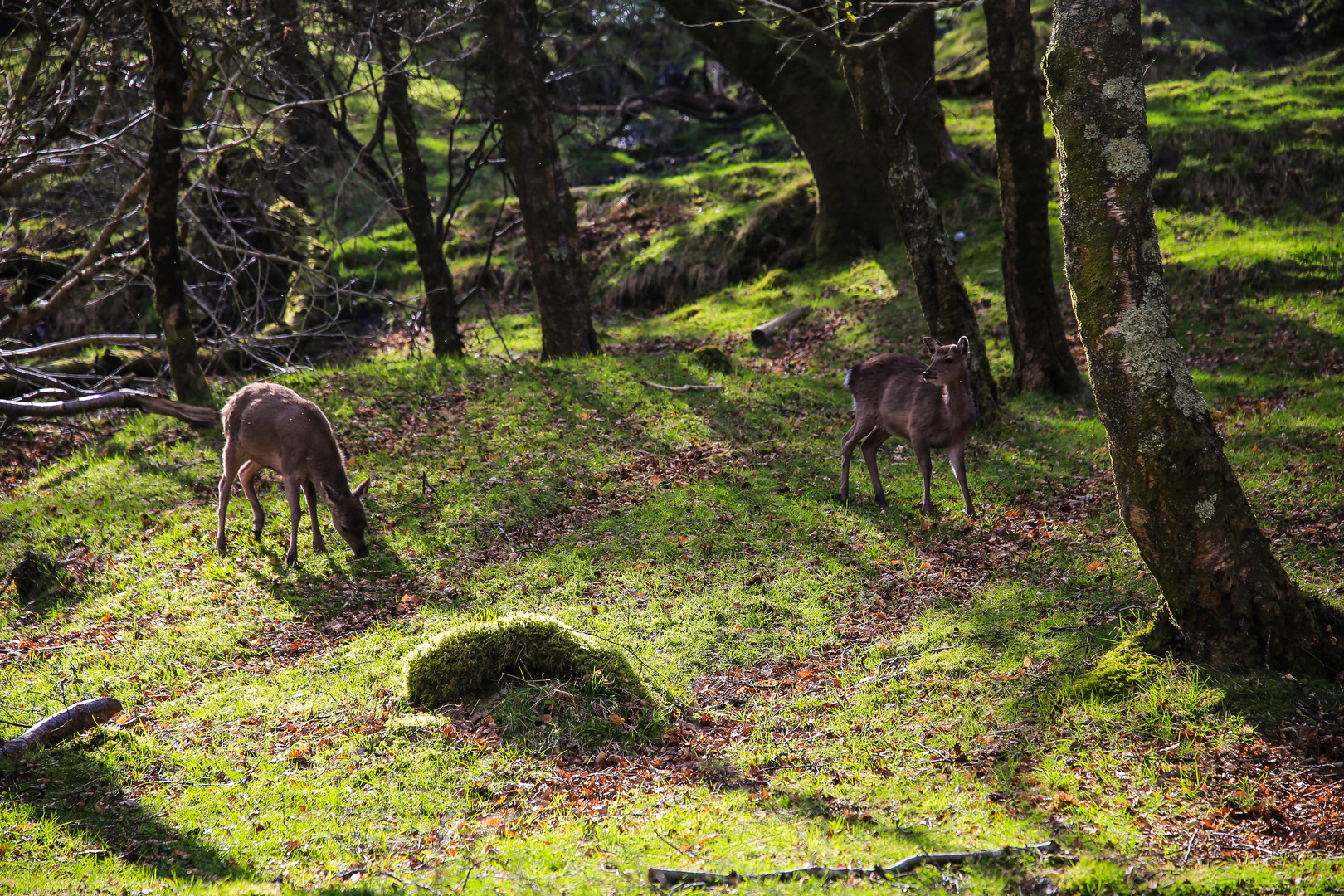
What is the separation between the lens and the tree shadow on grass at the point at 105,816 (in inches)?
192

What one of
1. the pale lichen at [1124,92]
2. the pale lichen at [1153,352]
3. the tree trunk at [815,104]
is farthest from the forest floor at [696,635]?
the pale lichen at [1124,92]

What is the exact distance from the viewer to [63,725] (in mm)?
6246

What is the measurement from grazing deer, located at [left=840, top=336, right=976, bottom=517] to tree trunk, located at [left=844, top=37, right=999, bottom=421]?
1.40 metres

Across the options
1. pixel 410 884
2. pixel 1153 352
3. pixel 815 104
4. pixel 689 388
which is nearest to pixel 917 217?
pixel 689 388

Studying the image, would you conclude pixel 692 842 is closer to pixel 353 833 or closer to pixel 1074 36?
pixel 353 833

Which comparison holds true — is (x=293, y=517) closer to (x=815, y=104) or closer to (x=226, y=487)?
(x=226, y=487)

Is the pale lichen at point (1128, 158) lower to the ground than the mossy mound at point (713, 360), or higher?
higher

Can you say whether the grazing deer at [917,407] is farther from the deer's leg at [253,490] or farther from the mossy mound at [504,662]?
the deer's leg at [253,490]

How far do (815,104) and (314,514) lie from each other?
39.4ft

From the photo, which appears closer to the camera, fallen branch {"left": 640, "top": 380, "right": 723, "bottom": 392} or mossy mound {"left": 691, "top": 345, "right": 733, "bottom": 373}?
fallen branch {"left": 640, "top": 380, "right": 723, "bottom": 392}

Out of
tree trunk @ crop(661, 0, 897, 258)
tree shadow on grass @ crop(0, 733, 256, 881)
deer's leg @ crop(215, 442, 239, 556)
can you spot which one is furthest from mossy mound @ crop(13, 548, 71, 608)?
tree trunk @ crop(661, 0, 897, 258)

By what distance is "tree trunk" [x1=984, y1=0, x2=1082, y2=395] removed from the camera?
11.3 meters

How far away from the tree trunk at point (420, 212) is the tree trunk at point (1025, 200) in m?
9.54

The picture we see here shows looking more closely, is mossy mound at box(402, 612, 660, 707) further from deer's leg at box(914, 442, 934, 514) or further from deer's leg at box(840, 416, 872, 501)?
deer's leg at box(840, 416, 872, 501)
